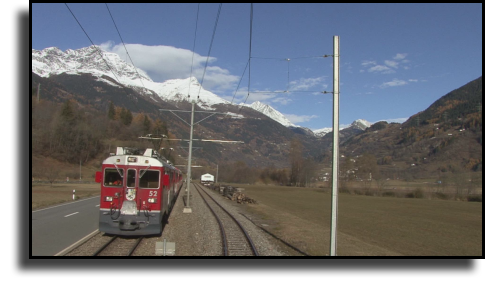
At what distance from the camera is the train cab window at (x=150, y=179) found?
14984 millimetres

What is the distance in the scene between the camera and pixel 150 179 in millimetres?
15172

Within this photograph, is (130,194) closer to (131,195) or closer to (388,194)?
(131,195)

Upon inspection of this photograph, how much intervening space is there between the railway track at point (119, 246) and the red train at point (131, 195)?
0.41 metres

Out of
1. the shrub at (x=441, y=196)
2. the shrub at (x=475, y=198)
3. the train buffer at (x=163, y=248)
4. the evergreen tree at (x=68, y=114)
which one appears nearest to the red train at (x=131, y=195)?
the train buffer at (x=163, y=248)

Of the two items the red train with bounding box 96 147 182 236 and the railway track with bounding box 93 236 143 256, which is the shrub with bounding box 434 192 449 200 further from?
the railway track with bounding box 93 236 143 256

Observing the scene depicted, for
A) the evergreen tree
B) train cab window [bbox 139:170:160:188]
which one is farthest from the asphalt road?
the evergreen tree

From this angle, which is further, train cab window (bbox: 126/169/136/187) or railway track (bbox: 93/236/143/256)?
train cab window (bbox: 126/169/136/187)

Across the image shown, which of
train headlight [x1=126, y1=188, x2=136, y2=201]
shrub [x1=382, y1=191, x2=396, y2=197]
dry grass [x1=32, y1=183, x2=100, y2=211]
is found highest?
train headlight [x1=126, y1=188, x2=136, y2=201]

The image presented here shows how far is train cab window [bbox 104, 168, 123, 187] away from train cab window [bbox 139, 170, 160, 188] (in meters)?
0.79

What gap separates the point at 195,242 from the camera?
1505 centimetres

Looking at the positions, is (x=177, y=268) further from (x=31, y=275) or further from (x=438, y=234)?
(x=438, y=234)

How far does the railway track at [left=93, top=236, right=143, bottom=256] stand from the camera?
A: 12148mm

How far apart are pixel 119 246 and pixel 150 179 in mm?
2858

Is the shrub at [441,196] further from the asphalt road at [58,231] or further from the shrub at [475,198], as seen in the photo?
the asphalt road at [58,231]
